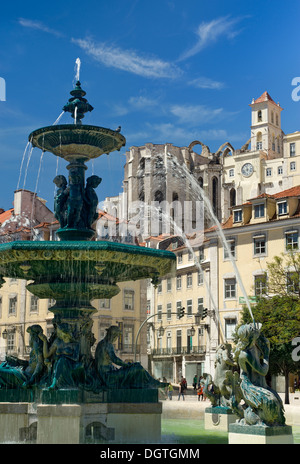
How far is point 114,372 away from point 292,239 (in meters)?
34.4

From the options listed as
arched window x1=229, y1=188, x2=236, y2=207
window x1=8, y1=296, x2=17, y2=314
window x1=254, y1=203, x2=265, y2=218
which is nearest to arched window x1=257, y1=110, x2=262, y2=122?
arched window x1=229, y1=188, x2=236, y2=207

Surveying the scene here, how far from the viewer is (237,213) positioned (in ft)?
164

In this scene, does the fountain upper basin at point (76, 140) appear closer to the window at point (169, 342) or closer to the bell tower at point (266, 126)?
the window at point (169, 342)

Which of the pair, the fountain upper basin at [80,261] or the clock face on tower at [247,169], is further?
the clock face on tower at [247,169]

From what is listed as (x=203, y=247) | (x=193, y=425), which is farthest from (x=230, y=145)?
(x=193, y=425)

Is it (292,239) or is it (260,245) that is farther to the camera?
(260,245)

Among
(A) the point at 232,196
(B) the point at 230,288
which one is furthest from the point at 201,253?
(A) the point at 232,196

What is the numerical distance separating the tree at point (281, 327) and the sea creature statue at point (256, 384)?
81.9ft

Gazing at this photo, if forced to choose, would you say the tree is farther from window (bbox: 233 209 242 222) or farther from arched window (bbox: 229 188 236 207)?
arched window (bbox: 229 188 236 207)

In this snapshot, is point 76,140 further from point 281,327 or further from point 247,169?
point 247,169

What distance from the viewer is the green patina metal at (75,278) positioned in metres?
12.9

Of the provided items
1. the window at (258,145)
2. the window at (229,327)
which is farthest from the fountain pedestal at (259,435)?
the window at (258,145)

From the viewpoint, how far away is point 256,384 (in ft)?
36.9
